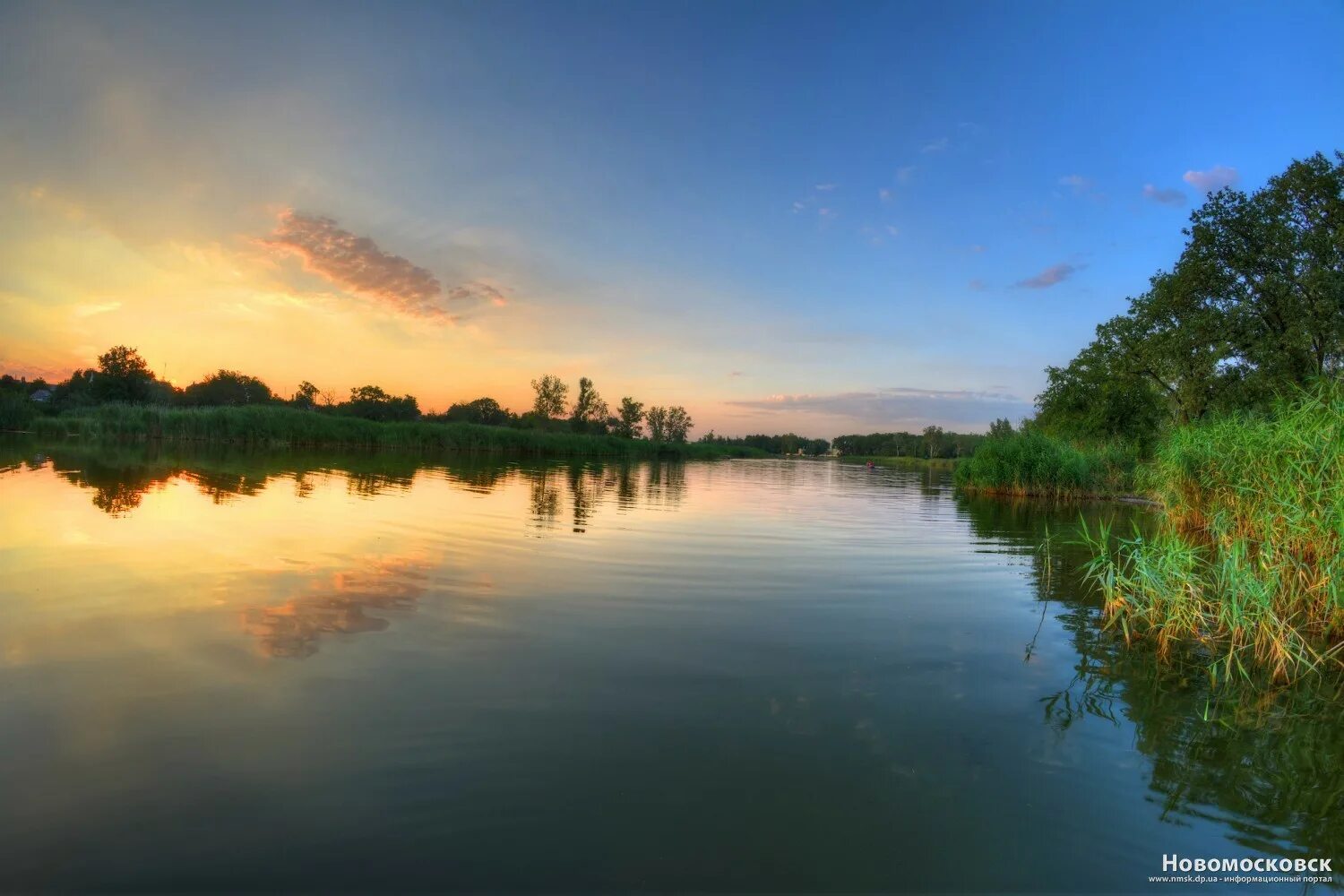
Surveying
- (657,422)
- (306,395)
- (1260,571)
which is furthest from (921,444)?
(1260,571)

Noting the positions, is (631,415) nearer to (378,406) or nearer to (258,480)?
(378,406)

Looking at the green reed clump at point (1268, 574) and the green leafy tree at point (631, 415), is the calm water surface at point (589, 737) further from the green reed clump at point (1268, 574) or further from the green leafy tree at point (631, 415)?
the green leafy tree at point (631, 415)

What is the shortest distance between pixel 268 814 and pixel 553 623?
10.8 ft

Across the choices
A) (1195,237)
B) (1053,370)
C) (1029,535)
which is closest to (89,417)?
(1029,535)

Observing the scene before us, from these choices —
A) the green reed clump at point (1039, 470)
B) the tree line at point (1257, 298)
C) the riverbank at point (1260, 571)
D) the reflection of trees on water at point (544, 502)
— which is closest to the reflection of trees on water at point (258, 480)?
the reflection of trees on water at point (544, 502)

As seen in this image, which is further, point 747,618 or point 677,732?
point 747,618

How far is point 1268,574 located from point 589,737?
757 centimetres

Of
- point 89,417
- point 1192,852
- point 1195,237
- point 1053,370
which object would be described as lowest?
point 1192,852

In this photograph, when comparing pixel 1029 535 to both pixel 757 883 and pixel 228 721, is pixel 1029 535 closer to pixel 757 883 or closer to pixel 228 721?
pixel 757 883

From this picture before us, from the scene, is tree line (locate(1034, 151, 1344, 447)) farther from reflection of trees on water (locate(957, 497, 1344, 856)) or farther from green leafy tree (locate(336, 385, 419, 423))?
→ green leafy tree (locate(336, 385, 419, 423))

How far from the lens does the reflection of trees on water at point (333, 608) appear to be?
5465mm

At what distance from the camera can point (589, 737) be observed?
399cm

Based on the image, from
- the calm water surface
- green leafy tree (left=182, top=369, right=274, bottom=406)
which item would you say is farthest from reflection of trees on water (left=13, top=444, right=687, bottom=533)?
green leafy tree (left=182, top=369, right=274, bottom=406)

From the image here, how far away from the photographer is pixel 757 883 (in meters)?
2.83
